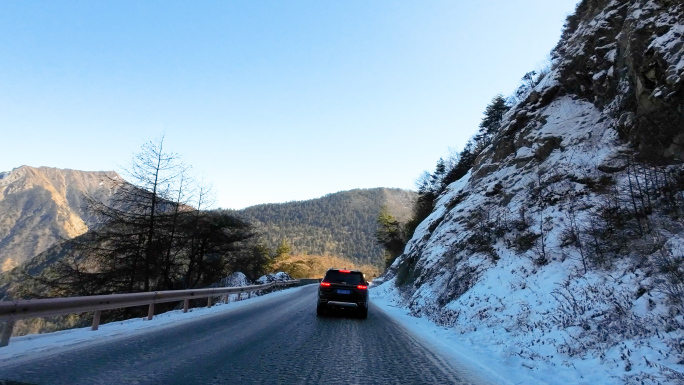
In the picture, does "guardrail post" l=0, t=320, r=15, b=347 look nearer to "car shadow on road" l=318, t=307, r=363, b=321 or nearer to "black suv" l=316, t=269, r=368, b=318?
"black suv" l=316, t=269, r=368, b=318

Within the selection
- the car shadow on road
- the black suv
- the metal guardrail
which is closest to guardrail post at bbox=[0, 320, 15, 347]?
the metal guardrail

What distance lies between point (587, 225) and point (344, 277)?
8086mm

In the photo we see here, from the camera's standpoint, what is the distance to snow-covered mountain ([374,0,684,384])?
6.37 meters

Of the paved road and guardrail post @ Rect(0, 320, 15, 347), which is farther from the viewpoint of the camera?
guardrail post @ Rect(0, 320, 15, 347)

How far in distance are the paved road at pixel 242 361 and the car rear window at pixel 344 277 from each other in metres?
4.08

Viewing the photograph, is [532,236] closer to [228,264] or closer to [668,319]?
[668,319]

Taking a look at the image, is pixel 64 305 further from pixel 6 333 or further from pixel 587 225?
pixel 587 225

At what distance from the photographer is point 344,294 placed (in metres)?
13.1

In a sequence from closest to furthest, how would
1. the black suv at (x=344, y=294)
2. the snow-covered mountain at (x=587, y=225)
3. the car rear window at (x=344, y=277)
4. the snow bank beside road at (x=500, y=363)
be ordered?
the snow bank beside road at (x=500, y=363) < the snow-covered mountain at (x=587, y=225) < the black suv at (x=344, y=294) < the car rear window at (x=344, y=277)

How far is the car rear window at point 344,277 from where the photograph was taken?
1341 cm

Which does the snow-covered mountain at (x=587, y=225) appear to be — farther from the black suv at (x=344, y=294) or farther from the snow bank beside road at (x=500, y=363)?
the black suv at (x=344, y=294)

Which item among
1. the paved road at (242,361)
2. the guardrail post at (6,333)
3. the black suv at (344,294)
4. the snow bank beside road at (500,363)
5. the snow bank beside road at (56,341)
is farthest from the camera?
the black suv at (344,294)

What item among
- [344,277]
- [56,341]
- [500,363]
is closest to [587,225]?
[500,363]

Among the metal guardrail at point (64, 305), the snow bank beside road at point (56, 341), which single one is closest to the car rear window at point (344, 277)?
the metal guardrail at point (64, 305)
